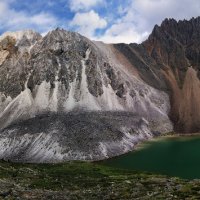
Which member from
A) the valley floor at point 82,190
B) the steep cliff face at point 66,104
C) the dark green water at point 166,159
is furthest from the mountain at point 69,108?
the valley floor at point 82,190

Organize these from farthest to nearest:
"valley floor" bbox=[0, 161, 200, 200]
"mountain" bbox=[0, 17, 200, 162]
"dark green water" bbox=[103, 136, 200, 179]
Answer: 1. "mountain" bbox=[0, 17, 200, 162]
2. "dark green water" bbox=[103, 136, 200, 179]
3. "valley floor" bbox=[0, 161, 200, 200]

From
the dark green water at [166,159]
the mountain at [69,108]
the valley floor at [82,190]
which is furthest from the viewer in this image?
the mountain at [69,108]

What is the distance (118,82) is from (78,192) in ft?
449

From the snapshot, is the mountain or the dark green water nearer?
the dark green water

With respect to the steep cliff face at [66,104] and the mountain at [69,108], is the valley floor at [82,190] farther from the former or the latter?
the steep cliff face at [66,104]

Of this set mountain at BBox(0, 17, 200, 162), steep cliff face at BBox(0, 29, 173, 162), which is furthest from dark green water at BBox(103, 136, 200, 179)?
steep cliff face at BBox(0, 29, 173, 162)

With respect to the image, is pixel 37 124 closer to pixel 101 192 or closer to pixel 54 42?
pixel 54 42

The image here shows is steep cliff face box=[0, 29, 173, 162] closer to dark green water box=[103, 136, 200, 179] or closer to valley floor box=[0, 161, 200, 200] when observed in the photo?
dark green water box=[103, 136, 200, 179]

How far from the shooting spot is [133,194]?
53.1m

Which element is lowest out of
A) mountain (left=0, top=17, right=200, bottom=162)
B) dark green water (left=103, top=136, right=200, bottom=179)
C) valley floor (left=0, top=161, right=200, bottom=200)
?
dark green water (left=103, top=136, right=200, bottom=179)

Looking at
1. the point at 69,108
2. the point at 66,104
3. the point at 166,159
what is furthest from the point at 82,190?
the point at 66,104

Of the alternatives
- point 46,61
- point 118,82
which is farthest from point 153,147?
point 46,61

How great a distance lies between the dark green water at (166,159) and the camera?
366 ft

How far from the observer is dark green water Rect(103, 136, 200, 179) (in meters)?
112
